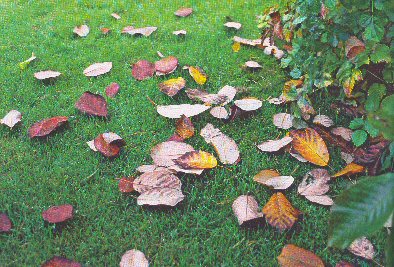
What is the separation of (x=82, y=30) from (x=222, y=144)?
4.68 ft

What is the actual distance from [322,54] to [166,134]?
0.73 metres

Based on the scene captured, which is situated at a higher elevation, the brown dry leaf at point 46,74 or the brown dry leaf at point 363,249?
the brown dry leaf at point 46,74

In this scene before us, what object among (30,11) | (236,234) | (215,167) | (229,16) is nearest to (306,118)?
(215,167)

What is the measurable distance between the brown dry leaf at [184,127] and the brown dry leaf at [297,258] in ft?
2.18

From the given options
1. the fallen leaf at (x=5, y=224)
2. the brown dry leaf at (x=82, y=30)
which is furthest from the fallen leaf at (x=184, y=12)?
the fallen leaf at (x=5, y=224)

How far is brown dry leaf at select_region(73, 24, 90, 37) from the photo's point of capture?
276cm

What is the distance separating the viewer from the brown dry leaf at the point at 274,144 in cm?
181

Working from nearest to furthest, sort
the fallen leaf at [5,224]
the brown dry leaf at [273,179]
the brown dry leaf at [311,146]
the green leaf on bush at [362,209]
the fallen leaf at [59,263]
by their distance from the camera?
the green leaf on bush at [362,209] < the fallen leaf at [59,263] < the fallen leaf at [5,224] < the brown dry leaf at [273,179] < the brown dry leaf at [311,146]

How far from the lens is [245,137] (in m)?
1.90

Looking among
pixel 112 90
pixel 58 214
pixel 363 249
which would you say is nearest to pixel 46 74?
pixel 112 90

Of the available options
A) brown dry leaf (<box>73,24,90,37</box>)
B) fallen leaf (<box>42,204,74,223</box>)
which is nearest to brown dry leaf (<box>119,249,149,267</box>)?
fallen leaf (<box>42,204,74,223</box>)

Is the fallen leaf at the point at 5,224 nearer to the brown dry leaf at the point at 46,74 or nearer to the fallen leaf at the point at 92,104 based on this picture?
the fallen leaf at the point at 92,104

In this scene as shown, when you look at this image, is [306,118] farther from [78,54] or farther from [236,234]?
[78,54]

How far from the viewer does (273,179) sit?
5.45 ft
